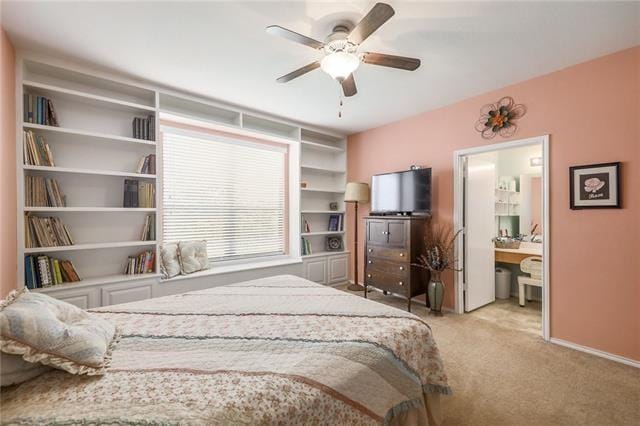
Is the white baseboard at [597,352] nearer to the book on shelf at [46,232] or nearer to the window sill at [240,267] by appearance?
the window sill at [240,267]

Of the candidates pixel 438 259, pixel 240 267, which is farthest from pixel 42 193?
pixel 438 259

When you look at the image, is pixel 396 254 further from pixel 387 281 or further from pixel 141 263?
pixel 141 263

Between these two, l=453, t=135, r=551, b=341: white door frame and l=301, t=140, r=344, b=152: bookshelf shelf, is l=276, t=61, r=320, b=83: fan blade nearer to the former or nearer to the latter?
l=301, t=140, r=344, b=152: bookshelf shelf

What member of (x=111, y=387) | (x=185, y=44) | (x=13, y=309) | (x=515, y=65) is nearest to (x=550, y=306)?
(x=515, y=65)

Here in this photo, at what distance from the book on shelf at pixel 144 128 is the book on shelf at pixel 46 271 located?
4.56 feet

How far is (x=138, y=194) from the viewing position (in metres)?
2.88

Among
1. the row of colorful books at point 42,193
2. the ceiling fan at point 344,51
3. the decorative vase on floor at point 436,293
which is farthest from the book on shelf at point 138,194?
the decorative vase on floor at point 436,293

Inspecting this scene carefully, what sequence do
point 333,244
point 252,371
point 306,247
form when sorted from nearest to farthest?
point 252,371 < point 306,247 < point 333,244

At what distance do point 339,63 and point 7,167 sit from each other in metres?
2.57

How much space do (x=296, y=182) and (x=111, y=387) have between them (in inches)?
139

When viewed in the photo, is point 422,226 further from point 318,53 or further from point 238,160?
point 238,160

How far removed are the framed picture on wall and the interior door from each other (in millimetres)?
1041

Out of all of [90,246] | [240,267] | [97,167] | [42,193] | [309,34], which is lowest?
[240,267]

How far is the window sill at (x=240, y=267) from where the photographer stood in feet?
10.4
